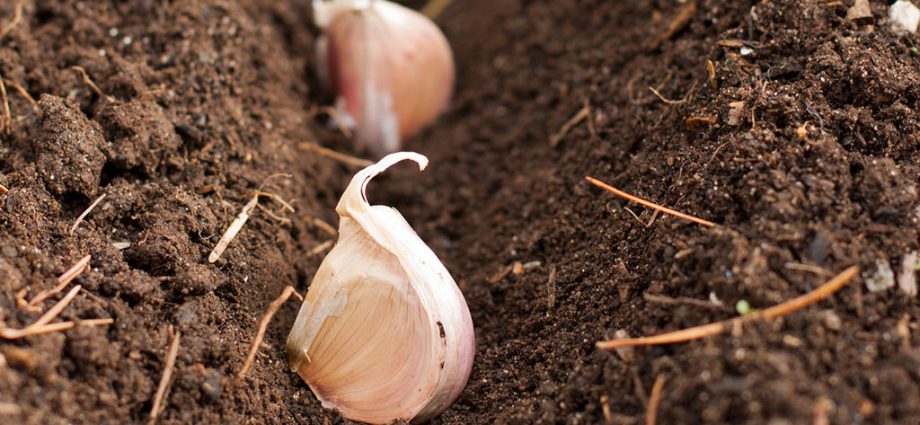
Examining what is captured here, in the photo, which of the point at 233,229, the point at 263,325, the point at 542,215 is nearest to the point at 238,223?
the point at 233,229

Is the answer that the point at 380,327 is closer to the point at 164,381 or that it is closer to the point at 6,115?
the point at 164,381

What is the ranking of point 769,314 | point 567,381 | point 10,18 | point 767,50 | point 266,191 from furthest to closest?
point 10,18 < point 266,191 < point 767,50 < point 567,381 < point 769,314

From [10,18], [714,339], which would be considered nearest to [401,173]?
[10,18]

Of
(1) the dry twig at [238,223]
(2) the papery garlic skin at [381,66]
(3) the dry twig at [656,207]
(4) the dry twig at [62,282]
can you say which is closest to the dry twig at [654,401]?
(3) the dry twig at [656,207]

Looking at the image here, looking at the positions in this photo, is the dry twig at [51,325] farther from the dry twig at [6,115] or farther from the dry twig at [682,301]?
the dry twig at [682,301]

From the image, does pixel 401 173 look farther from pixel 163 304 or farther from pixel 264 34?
pixel 163 304
